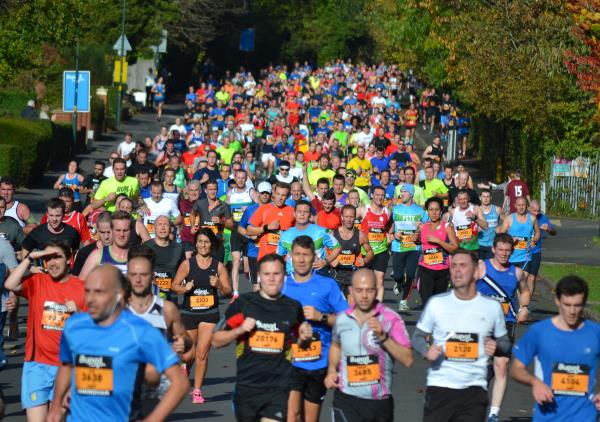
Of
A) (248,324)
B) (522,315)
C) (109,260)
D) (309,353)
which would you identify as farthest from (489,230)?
(248,324)

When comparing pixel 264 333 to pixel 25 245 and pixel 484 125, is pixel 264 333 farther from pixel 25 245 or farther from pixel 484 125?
pixel 484 125

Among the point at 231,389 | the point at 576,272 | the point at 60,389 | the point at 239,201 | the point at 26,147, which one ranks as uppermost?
the point at 26,147

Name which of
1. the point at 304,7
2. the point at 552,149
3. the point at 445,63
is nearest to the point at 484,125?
the point at 445,63

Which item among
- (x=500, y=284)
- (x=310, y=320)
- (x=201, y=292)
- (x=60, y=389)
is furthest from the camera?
(x=201, y=292)

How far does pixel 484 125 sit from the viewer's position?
1842 inches

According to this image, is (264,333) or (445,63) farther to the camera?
(445,63)

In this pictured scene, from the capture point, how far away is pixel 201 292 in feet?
42.6

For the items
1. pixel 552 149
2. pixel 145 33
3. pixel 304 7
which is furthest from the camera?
pixel 304 7

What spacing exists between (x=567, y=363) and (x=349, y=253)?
24.2 feet

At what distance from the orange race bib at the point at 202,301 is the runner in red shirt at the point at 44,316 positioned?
9.81ft

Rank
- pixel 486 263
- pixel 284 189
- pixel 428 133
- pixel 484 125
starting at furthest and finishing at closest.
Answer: pixel 428 133
pixel 484 125
pixel 284 189
pixel 486 263

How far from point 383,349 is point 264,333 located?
2.59 feet

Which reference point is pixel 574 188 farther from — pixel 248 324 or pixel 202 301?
pixel 248 324

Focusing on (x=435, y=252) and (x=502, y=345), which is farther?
(x=435, y=252)
